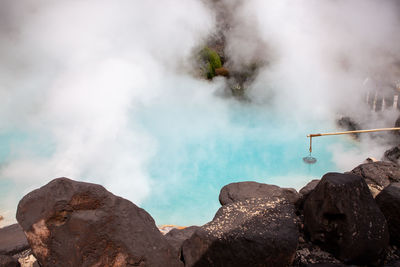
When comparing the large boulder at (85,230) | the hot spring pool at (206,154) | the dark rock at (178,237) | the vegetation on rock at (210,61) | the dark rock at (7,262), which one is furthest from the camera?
the vegetation on rock at (210,61)

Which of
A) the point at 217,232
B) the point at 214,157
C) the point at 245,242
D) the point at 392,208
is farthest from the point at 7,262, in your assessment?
the point at 214,157

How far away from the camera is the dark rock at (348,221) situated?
2090 mm

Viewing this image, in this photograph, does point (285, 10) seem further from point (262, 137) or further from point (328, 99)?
point (262, 137)

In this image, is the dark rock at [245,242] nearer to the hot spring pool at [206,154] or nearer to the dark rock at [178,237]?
the dark rock at [178,237]

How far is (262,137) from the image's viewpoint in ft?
21.4

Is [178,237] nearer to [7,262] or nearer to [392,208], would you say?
[7,262]

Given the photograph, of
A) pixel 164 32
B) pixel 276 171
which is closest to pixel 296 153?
pixel 276 171

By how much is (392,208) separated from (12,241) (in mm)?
3201

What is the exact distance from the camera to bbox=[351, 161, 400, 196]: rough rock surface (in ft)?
9.78

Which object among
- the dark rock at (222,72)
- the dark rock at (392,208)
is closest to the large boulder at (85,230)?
the dark rock at (392,208)

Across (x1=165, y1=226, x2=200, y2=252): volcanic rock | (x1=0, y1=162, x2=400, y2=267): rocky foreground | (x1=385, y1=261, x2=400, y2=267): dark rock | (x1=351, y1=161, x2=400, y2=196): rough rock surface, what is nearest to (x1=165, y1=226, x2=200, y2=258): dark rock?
(x1=165, y1=226, x2=200, y2=252): volcanic rock

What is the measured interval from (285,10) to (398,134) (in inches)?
174

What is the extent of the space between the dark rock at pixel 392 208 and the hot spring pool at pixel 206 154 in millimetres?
2491

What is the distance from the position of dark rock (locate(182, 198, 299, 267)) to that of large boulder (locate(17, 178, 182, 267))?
207 millimetres
